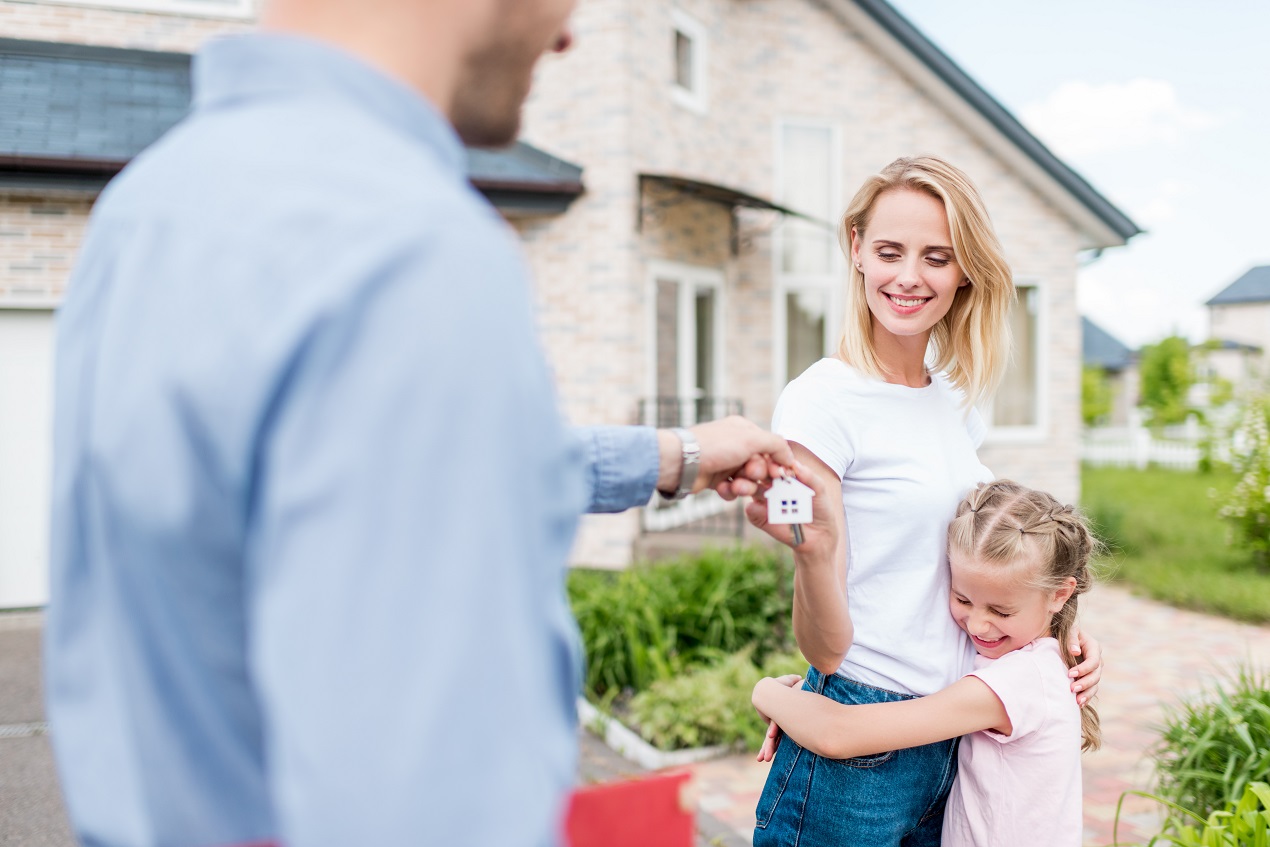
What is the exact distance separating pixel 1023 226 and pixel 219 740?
12.8m

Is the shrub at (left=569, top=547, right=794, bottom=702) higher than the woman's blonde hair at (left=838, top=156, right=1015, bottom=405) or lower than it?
lower

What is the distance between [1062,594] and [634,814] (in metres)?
1.39

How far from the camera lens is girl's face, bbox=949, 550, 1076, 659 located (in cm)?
179

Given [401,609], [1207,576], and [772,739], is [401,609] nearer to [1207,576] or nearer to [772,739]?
[772,739]

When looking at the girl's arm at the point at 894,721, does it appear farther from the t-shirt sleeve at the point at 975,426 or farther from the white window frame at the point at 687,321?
the white window frame at the point at 687,321

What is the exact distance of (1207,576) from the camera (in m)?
9.55

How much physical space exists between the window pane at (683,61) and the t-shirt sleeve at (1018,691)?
9.09m

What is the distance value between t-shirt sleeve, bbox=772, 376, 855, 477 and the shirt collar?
1.11 meters

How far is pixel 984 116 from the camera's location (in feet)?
37.0

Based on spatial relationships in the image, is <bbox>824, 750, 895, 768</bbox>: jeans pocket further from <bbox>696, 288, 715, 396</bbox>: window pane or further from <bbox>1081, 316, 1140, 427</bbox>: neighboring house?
<bbox>1081, 316, 1140, 427</bbox>: neighboring house

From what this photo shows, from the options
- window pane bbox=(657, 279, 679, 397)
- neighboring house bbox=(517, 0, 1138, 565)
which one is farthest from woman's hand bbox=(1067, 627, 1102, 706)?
window pane bbox=(657, 279, 679, 397)

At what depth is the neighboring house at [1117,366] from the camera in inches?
2200

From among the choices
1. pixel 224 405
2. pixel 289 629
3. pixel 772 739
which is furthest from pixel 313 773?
pixel 772 739

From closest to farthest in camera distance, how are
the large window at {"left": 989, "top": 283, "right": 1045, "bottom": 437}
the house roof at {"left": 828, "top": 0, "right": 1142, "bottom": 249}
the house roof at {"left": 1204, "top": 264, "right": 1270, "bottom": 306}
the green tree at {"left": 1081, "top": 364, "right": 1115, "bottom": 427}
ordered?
the house roof at {"left": 828, "top": 0, "right": 1142, "bottom": 249}
the large window at {"left": 989, "top": 283, "right": 1045, "bottom": 437}
the green tree at {"left": 1081, "top": 364, "right": 1115, "bottom": 427}
the house roof at {"left": 1204, "top": 264, "right": 1270, "bottom": 306}
